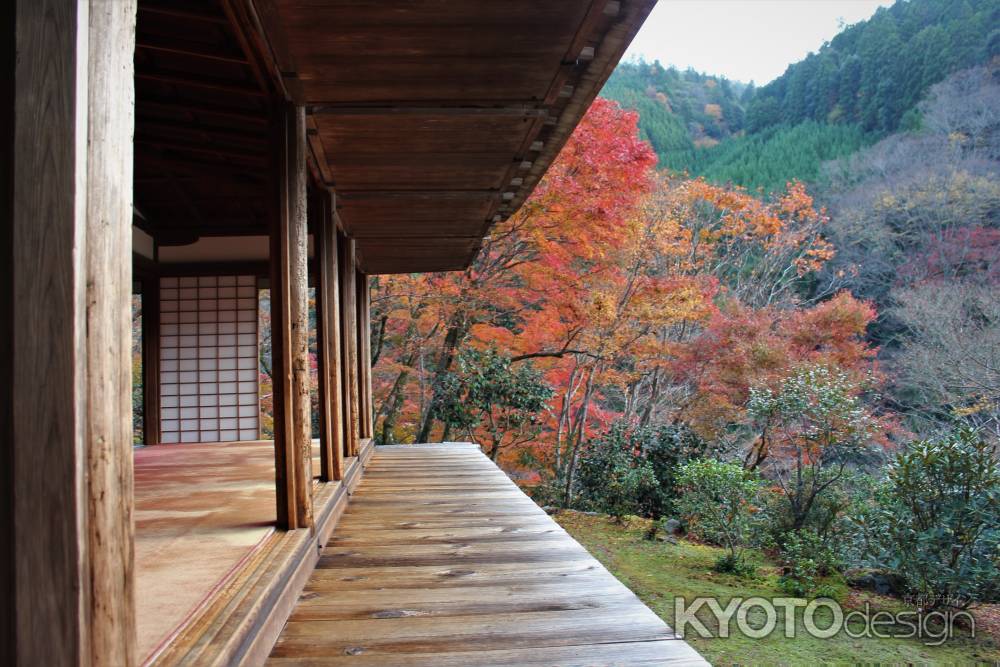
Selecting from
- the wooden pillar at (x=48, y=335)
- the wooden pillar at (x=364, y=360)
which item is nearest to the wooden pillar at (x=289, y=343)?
the wooden pillar at (x=48, y=335)

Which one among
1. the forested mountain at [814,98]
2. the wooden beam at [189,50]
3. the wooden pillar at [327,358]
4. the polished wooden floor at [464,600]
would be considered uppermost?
the forested mountain at [814,98]

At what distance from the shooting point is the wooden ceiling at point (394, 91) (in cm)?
203

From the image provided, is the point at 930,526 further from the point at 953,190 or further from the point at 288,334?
the point at 953,190

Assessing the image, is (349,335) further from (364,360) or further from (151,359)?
(151,359)

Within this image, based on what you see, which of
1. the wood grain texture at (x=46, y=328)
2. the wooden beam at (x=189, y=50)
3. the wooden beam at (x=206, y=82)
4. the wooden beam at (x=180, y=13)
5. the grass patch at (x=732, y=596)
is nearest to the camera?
the wood grain texture at (x=46, y=328)

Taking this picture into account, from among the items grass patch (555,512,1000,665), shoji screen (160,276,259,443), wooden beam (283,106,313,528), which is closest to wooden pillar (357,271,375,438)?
shoji screen (160,276,259,443)

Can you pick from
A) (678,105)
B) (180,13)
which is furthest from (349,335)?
(678,105)

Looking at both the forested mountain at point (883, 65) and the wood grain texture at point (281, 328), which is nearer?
the wood grain texture at point (281, 328)

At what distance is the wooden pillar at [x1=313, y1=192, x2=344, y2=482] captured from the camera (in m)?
3.71

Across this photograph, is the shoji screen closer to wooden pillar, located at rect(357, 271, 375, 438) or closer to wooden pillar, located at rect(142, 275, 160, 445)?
wooden pillar, located at rect(142, 275, 160, 445)

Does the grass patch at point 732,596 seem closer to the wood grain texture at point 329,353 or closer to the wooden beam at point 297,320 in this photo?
the wood grain texture at point 329,353

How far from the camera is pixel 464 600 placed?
8.13 feet

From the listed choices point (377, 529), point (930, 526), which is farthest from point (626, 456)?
point (377, 529)

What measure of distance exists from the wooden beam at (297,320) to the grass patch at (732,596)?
3317 millimetres
